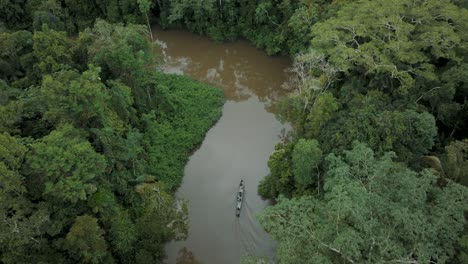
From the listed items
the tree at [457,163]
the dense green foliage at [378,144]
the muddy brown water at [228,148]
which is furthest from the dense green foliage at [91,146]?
the tree at [457,163]

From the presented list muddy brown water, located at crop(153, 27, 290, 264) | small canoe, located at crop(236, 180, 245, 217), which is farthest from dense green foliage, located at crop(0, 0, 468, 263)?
muddy brown water, located at crop(153, 27, 290, 264)

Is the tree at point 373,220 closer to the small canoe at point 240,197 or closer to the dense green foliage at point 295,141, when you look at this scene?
the dense green foliage at point 295,141

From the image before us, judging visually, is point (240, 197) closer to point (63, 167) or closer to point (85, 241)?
point (85, 241)

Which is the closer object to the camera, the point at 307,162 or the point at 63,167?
the point at 63,167

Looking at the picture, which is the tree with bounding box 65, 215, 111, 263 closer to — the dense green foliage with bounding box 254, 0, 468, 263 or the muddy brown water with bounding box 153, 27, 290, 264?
the muddy brown water with bounding box 153, 27, 290, 264

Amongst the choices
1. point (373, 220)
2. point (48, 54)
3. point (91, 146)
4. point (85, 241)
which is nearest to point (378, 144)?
point (373, 220)

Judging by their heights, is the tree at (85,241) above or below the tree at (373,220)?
below
